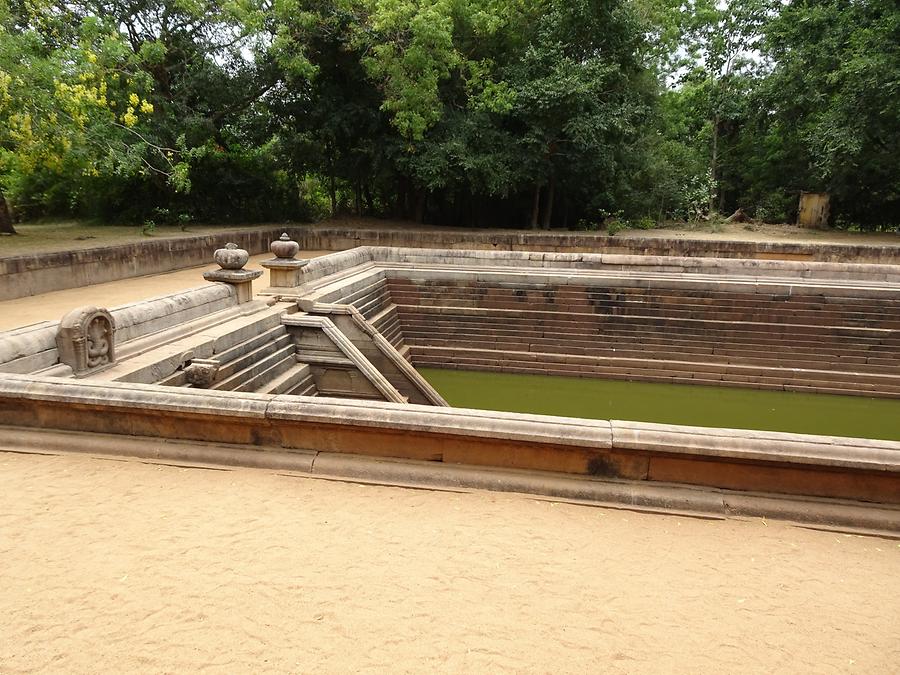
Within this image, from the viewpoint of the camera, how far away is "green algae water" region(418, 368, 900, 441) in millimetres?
7934

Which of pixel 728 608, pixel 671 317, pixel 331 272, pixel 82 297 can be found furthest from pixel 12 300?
pixel 671 317

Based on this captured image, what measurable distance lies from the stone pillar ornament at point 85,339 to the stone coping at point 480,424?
0.59m

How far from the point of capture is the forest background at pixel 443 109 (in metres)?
12.4

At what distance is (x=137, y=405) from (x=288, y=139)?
12124mm

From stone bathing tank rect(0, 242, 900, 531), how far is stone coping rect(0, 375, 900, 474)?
1 cm

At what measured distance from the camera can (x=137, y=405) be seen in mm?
3578

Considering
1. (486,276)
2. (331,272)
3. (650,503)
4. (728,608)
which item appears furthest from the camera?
(486,276)

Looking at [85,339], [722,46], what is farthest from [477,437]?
[722,46]

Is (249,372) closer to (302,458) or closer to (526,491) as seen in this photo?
(302,458)

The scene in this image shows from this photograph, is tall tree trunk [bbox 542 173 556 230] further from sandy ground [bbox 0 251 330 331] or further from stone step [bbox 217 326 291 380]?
stone step [bbox 217 326 291 380]

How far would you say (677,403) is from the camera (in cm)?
861

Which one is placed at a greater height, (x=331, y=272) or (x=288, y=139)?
(x=288, y=139)

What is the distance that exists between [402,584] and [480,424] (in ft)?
3.40

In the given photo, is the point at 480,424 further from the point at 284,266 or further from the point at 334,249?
the point at 334,249
